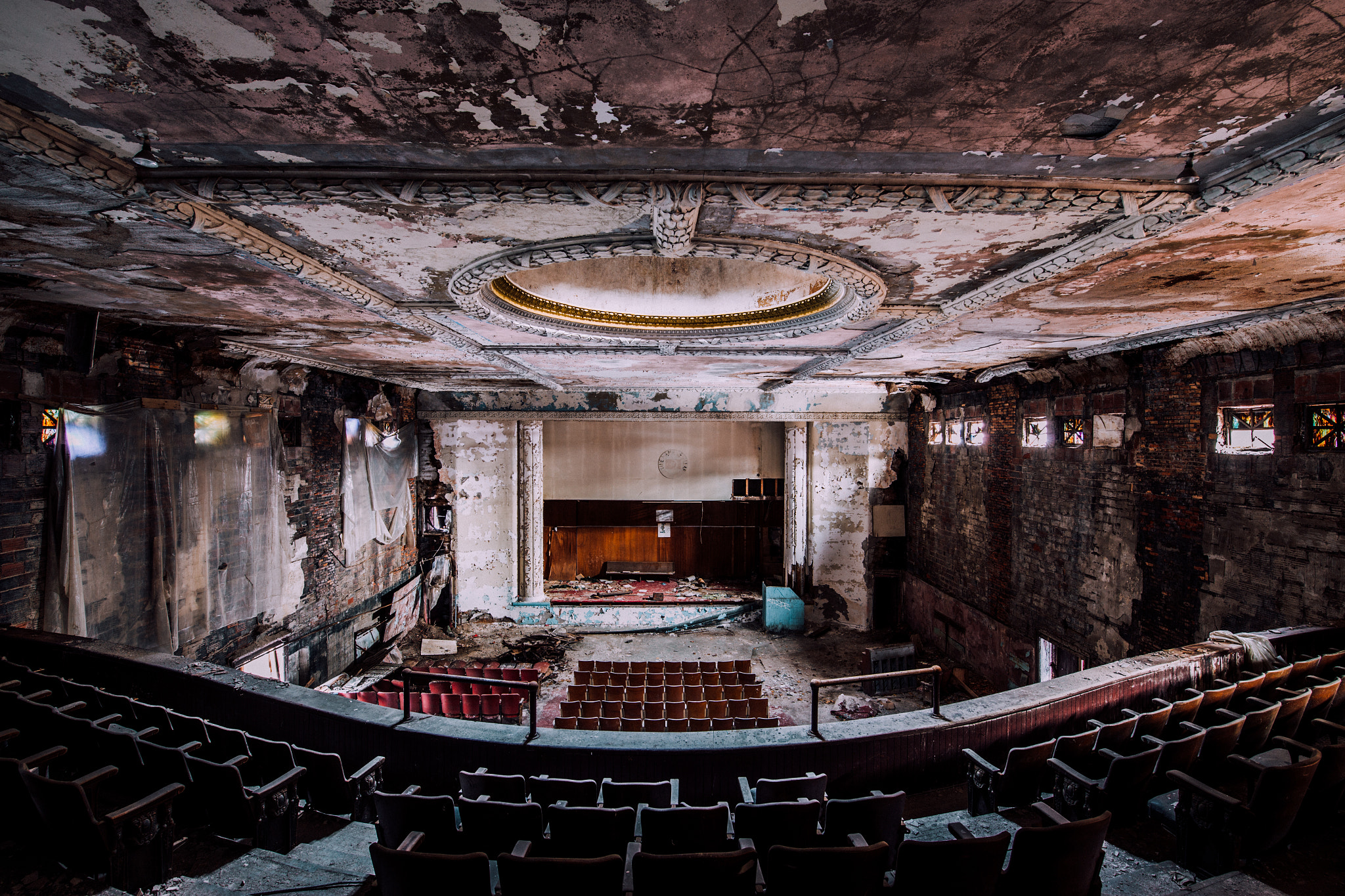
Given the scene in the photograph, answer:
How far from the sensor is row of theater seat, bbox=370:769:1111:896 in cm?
217

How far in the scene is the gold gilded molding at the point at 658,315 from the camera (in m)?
4.29

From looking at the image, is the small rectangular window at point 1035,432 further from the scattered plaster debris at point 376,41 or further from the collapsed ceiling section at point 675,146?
the scattered plaster debris at point 376,41

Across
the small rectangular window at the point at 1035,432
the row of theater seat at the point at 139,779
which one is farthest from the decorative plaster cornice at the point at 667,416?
the row of theater seat at the point at 139,779

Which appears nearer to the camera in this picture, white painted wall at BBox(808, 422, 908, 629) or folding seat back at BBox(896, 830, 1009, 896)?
folding seat back at BBox(896, 830, 1009, 896)

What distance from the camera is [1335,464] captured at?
4.37 m

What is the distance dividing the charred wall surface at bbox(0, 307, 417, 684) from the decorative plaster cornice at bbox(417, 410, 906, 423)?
1.14m

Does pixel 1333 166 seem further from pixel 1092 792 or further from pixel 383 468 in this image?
pixel 383 468

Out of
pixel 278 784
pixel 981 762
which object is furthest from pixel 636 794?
pixel 981 762

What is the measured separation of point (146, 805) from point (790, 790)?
316 cm

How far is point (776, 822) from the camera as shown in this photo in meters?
2.69

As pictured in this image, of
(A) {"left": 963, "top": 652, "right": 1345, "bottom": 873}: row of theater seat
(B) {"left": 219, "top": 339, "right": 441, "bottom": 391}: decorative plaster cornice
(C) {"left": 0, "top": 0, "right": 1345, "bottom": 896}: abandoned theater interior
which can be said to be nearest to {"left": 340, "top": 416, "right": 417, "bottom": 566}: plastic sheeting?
(C) {"left": 0, "top": 0, "right": 1345, "bottom": 896}: abandoned theater interior

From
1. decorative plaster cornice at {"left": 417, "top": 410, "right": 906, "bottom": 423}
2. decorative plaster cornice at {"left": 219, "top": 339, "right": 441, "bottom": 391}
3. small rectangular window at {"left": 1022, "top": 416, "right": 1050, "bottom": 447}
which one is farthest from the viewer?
decorative plaster cornice at {"left": 417, "top": 410, "right": 906, "bottom": 423}

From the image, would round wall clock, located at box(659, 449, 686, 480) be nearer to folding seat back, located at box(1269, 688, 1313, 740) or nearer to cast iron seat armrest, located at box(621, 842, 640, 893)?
folding seat back, located at box(1269, 688, 1313, 740)

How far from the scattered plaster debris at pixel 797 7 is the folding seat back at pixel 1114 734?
13.6ft
